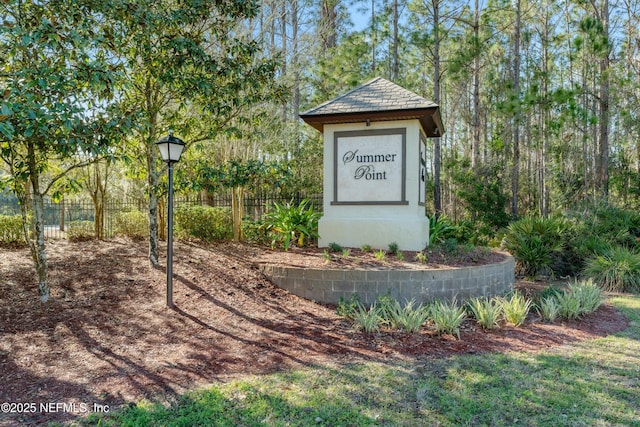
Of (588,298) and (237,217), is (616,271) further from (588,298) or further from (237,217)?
(237,217)

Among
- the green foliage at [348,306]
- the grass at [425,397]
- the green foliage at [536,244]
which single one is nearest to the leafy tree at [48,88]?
the grass at [425,397]

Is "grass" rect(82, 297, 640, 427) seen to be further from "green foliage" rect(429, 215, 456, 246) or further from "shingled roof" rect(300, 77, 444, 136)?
"shingled roof" rect(300, 77, 444, 136)

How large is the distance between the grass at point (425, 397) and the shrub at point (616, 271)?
16.2 feet

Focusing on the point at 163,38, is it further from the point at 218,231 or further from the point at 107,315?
the point at 218,231

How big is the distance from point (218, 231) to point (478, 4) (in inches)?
464

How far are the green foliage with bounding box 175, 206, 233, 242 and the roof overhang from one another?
3.29 m

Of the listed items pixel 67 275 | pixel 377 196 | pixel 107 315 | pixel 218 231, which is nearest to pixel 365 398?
pixel 107 315

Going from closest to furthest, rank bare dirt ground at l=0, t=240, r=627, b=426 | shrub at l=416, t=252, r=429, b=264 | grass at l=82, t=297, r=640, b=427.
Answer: grass at l=82, t=297, r=640, b=427 < bare dirt ground at l=0, t=240, r=627, b=426 < shrub at l=416, t=252, r=429, b=264

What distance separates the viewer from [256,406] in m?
2.95

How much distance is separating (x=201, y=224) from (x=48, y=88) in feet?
16.4

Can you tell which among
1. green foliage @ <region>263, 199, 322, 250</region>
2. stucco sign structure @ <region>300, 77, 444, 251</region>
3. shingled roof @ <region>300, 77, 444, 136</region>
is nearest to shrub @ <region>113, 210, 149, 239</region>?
green foliage @ <region>263, 199, 322, 250</region>

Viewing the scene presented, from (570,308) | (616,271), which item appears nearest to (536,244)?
(616,271)

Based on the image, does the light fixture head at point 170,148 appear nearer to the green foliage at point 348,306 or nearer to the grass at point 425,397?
the green foliage at point 348,306

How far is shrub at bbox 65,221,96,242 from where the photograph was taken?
9367mm
